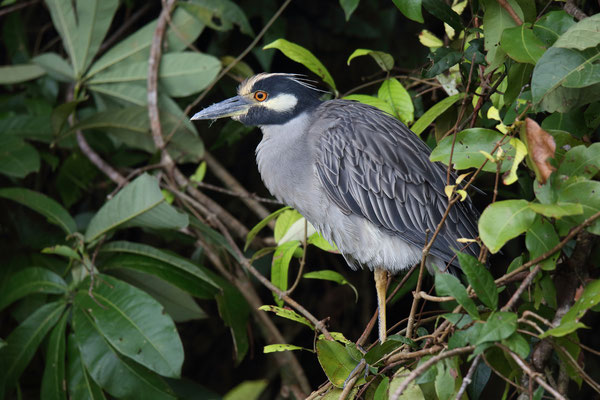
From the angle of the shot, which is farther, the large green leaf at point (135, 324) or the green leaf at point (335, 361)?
the large green leaf at point (135, 324)

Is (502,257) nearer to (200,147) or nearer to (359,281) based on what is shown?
(359,281)

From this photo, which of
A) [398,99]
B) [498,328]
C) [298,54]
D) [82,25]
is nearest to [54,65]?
[82,25]

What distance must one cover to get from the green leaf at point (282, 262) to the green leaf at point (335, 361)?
544 mm

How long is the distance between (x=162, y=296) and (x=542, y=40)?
1446 millimetres

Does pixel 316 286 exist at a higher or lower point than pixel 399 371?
lower

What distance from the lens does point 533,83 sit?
3.89ft

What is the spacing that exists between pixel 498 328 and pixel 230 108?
1.17m

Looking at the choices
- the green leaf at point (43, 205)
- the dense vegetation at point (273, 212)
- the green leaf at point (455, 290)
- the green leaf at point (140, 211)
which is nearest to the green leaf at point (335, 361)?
the dense vegetation at point (273, 212)

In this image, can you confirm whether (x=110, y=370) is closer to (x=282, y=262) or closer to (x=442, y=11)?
(x=282, y=262)

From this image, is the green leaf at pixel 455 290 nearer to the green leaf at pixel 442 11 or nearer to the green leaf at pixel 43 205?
the green leaf at pixel 442 11

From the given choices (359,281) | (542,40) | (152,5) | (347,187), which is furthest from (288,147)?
(152,5)

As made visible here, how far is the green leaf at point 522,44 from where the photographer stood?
1.27 metres

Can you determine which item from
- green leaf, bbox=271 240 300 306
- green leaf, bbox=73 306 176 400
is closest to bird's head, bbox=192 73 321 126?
→ green leaf, bbox=271 240 300 306

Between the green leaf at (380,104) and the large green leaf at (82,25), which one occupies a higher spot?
the large green leaf at (82,25)
